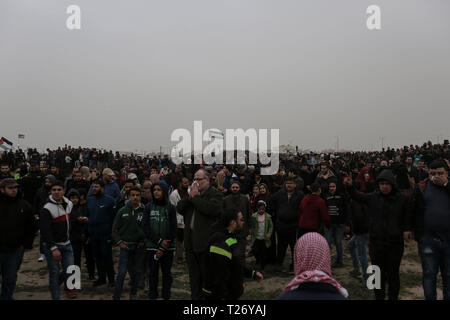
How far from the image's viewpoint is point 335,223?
7.35 m

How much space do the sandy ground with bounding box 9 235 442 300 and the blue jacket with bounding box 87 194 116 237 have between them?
1.15m

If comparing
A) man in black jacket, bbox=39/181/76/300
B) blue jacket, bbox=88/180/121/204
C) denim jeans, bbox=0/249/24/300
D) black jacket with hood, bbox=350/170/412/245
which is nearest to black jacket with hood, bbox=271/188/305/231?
black jacket with hood, bbox=350/170/412/245

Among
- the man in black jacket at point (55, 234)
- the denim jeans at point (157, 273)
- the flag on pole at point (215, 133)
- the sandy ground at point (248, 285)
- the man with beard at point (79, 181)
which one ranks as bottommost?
the sandy ground at point (248, 285)

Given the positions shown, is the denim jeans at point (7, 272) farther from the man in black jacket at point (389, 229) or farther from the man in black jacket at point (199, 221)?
the man in black jacket at point (389, 229)

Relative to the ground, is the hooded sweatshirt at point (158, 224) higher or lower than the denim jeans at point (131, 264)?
higher

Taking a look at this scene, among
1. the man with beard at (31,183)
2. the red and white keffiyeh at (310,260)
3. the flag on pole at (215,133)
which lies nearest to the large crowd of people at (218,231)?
the red and white keffiyeh at (310,260)

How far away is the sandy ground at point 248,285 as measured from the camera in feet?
19.2

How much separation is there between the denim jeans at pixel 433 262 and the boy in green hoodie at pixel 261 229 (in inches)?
126

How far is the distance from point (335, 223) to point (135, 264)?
4559mm

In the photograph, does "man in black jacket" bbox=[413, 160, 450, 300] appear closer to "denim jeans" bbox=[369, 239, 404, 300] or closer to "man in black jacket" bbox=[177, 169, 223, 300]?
"denim jeans" bbox=[369, 239, 404, 300]

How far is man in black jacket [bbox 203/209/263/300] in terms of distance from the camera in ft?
11.1

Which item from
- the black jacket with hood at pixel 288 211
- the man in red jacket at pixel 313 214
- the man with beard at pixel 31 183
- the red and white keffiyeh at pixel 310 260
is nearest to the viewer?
the red and white keffiyeh at pixel 310 260
